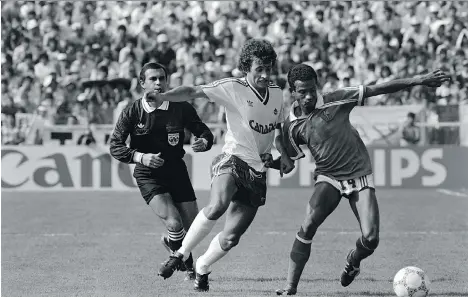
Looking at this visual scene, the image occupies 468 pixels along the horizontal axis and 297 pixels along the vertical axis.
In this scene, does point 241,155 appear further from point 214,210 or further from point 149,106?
point 149,106

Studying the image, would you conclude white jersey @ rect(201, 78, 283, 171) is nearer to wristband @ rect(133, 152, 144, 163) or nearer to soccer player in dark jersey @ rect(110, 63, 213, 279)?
soccer player in dark jersey @ rect(110, 63, 213, 279)

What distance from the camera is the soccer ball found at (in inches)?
299

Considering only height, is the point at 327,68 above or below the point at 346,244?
above

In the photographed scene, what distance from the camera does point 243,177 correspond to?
809cm

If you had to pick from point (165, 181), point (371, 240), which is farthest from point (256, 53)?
point (371, 240)

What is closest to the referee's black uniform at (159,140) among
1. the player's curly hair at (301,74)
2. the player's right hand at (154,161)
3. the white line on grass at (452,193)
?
the player's right hand at (154,161)

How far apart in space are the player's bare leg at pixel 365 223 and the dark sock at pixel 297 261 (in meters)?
0.43

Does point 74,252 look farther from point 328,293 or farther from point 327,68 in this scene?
point 327,68

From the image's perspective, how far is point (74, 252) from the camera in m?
11.3

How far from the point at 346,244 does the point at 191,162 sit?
9.66 meters

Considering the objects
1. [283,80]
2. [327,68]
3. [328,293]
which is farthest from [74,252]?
[327,68]

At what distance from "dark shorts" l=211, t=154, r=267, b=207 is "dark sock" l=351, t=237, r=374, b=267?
92 cm

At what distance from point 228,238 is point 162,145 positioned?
1258mm

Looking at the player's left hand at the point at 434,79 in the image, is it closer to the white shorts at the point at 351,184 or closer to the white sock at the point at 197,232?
the white shorts at the point at 351,184
